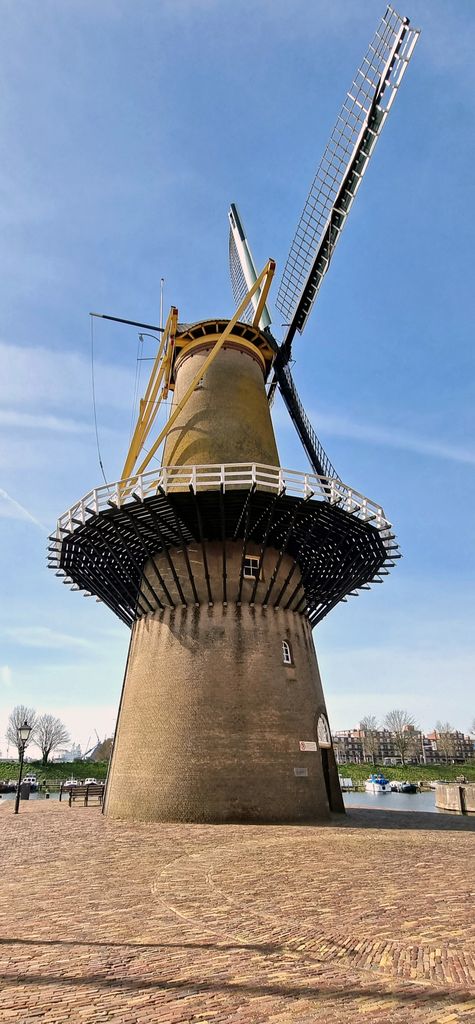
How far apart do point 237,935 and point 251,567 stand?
40.5ft

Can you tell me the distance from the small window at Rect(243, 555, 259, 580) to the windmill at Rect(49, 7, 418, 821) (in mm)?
45

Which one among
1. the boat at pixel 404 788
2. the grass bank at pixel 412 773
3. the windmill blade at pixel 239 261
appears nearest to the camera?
the windmill blade at pixel 239 261

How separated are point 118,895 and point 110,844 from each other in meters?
4.62

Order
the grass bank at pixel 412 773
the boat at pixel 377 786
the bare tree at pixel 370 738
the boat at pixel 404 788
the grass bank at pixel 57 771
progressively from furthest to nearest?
the bare tree at pixel 370 738, the grass bank at pixel 412 773, the grass bank at pixel 57 771, the boat at pixel 377 786, the boat at pixel 404 788

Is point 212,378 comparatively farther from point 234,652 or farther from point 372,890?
point 372,890

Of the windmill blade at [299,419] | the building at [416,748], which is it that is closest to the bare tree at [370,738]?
the building at [416,748]

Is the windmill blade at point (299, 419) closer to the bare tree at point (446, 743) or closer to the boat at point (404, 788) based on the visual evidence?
the boat at point (404, 788)

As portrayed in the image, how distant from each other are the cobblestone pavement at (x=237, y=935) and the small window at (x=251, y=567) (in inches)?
309

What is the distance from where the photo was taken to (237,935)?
5371 millimetres

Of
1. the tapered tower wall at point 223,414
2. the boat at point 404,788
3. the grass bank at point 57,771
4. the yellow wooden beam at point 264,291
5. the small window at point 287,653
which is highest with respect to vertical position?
the yellow wooden beam at point 264,291

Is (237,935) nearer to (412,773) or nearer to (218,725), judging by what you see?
(218,725)

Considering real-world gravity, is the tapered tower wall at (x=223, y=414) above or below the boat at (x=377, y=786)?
above

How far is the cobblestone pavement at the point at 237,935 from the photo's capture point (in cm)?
394

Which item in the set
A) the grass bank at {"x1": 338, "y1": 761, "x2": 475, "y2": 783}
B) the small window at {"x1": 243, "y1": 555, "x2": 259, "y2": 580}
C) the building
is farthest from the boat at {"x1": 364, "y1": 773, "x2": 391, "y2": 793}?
the building
